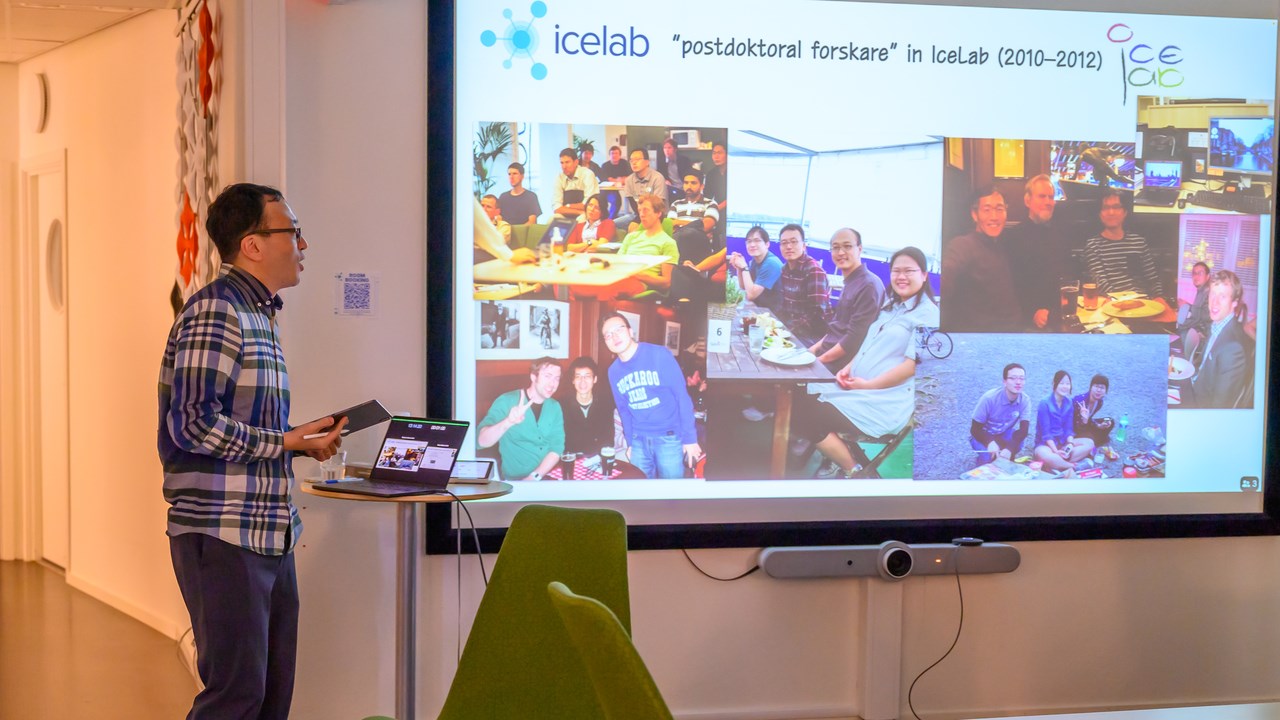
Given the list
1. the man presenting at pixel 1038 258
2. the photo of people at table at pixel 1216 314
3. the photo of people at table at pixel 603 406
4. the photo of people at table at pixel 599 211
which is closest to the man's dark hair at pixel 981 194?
the man presenting at pixel 1038 258

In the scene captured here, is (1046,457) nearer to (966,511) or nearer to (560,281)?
(966,511)

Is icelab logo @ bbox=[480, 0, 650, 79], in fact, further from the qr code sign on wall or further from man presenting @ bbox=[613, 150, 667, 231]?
the qr code sign on wall

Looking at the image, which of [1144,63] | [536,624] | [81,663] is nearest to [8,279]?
[81,663]

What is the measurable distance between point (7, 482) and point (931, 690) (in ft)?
17.6

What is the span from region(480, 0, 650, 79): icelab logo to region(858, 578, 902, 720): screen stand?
2009mm

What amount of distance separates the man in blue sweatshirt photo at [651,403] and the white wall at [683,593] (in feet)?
1.07

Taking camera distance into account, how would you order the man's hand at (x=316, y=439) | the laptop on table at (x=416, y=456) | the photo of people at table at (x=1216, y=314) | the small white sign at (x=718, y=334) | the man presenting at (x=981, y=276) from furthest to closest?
the photo of people at table at (x=1216, y=314)
the man presenting at (x=981, y=276)
the small white sign at (x=718, y=334)
the laptop on table at (x=416, y=456)
the man's hand at (x=316, y=439)

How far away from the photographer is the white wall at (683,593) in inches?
142

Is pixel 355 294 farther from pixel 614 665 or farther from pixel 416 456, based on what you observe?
pixel 614 665

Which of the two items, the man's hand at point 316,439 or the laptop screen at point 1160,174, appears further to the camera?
the laptop screen at point 1160,174

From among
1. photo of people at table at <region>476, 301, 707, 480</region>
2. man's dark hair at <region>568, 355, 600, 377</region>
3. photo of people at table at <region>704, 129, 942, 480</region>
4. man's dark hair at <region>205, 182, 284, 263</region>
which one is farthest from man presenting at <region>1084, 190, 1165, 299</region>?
man's dark hair at <region>205, 182, 284, 263</region>

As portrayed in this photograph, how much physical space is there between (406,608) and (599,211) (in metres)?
1.41

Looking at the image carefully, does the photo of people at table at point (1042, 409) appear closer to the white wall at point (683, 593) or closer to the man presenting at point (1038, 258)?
the man presenting at point (1038, 258)

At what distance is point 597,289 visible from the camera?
12.4 ft
